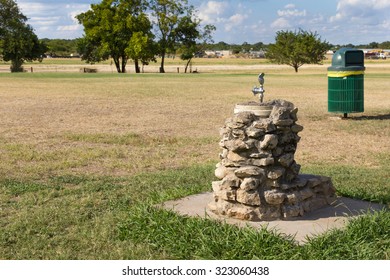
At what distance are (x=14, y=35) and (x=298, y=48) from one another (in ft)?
111

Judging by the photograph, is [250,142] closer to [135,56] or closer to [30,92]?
[30,92]

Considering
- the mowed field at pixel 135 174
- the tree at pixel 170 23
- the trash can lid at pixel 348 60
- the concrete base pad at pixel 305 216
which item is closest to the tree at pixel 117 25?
the tree at pixel 170 23

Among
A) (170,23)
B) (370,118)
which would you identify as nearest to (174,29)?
(170,23)

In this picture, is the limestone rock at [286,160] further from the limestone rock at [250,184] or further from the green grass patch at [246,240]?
the green grass patch at [246,240]

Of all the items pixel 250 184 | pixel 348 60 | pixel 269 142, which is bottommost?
pixel 250 184

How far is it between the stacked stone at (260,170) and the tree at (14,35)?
68107mm

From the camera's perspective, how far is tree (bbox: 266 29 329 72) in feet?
232

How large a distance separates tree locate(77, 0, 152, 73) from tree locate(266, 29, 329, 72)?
16.6 m

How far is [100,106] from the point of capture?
21.4 metres

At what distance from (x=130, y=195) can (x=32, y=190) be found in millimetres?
1404

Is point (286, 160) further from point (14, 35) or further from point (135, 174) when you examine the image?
point (14, 35)

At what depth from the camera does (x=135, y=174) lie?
941 centimetres

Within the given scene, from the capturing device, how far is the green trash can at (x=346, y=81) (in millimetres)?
16391

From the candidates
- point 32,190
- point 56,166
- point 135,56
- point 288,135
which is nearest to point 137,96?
point 56,166
